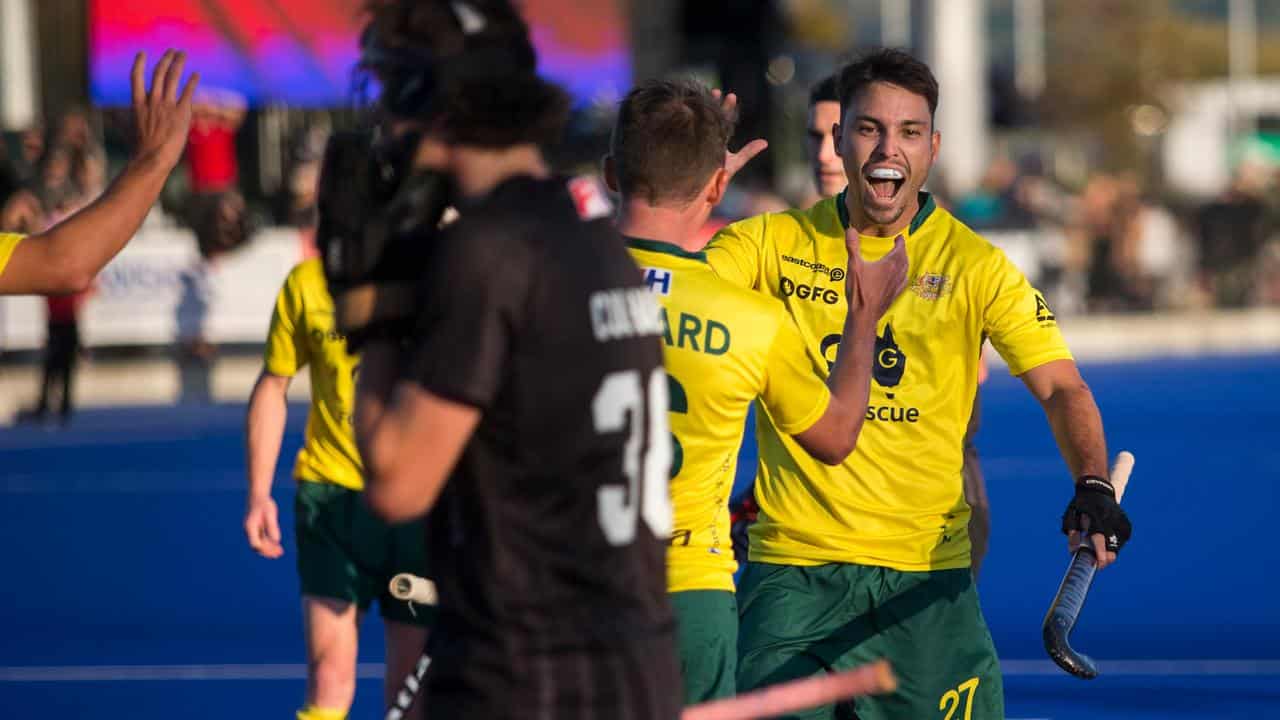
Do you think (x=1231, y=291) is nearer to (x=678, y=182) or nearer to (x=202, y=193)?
(x=202, y=193)

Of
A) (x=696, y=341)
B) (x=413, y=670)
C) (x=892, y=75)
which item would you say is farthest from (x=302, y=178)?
(x=413, y=670)

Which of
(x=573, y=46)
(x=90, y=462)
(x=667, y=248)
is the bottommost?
(x=90, y=462)

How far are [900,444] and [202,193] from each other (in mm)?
16532

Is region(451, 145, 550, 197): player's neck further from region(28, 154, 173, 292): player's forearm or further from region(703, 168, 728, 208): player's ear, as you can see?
region(703, 168, 728, 208): player's ear

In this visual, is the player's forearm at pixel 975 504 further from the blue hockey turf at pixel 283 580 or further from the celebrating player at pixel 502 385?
the celebrating player at pixel 502 385

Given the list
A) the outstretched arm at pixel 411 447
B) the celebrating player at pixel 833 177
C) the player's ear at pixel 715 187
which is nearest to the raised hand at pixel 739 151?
the player's ear at pixel 715 187

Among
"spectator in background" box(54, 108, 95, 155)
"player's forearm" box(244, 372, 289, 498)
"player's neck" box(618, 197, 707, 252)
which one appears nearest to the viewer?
"player's neck" box(618, 197, 707, 252)

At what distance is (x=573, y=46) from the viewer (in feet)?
93.1

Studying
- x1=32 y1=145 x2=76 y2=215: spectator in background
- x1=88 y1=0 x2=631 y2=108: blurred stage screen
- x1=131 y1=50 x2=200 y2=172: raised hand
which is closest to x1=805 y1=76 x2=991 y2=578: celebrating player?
x1=131 y1=50 x2=200 y2=172: raised hand

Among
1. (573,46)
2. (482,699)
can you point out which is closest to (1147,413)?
(573,46)

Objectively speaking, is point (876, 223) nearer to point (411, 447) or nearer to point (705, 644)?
point (705, 644)

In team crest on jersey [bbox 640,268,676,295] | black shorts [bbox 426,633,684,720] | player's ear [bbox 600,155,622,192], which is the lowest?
black shorts [bbox 426,633,684,720]

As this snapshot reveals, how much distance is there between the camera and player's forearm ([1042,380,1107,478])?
16.6ft

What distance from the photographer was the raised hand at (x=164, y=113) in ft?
13.4
